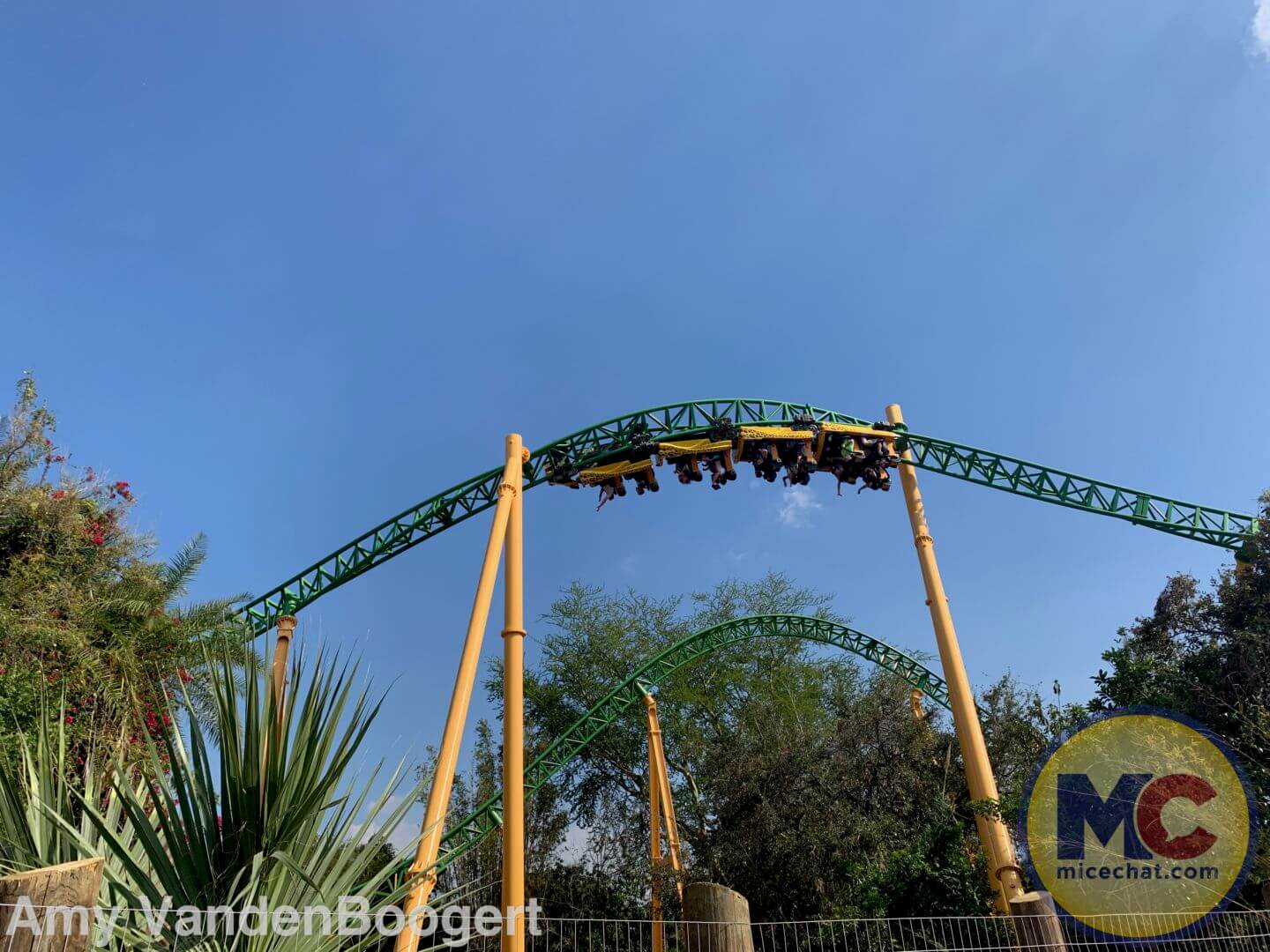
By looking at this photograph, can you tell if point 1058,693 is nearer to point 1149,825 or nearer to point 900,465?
point 1149,825

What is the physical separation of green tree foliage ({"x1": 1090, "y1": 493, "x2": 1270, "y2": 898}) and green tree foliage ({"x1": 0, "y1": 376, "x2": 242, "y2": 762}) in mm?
10930

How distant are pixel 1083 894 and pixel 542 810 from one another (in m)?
13.8

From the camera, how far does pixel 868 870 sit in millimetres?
10547

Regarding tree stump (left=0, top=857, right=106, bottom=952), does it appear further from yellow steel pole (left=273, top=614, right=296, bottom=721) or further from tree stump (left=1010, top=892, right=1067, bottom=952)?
yellow steel pole (left=273, top=614, right=296, bottom=721)

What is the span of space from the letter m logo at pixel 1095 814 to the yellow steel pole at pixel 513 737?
5.78m

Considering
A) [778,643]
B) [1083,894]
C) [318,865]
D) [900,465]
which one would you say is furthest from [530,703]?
[318,865]

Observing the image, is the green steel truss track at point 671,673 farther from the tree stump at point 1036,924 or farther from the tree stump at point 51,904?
the tree stump at point 51,904

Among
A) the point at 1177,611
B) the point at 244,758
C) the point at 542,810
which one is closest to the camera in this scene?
the point at 244,758

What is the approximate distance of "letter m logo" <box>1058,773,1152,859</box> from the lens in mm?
8531

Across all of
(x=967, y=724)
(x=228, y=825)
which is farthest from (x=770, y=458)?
(x=228, y=825)

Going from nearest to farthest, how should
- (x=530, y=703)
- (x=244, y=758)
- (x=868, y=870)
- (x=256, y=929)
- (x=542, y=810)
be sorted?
1. (x=256, y=929)
2. (x=244, y=758)
3. (x=868, y=870)
4. (x=542, y=810)
5. (x=530, y=703)

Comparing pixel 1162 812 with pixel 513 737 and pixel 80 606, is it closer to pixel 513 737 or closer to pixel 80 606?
pixel 513 737

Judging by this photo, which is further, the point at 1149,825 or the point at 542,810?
the point at 542,810

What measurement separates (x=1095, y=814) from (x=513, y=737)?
251 inches
